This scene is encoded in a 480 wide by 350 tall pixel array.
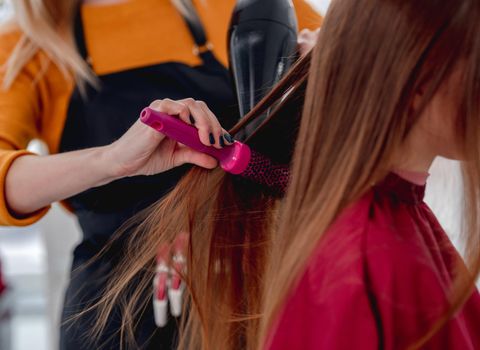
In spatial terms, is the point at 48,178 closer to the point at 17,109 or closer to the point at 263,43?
the point at 17,109

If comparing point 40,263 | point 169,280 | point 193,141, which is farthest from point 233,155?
point 40,263

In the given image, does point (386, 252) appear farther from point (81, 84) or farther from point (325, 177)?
point (81, 84)

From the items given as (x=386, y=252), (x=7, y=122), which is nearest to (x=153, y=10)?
(x=7, y=122)

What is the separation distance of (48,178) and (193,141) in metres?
0.16

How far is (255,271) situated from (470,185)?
17 centimetres

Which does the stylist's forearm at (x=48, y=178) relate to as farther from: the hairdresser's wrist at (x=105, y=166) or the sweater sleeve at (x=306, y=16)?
the sweater sleeve at (x=306, y=16)

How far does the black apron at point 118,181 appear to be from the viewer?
0.51 meters

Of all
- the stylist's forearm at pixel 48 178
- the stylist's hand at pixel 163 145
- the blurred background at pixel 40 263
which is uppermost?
the stylist's hand at pixel 163 145

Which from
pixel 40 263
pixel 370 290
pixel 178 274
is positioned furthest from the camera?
pixel 40 263

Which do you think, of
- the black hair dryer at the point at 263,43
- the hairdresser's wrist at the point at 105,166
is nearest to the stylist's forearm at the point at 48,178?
the hairdresser's wrist at the point at 105,166

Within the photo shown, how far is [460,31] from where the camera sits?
0.38 m

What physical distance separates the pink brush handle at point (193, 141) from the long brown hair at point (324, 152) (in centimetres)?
2

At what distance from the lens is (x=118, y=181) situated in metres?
0.53

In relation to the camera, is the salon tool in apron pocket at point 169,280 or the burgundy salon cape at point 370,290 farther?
the salon tool in apron pocket at point 169,280
